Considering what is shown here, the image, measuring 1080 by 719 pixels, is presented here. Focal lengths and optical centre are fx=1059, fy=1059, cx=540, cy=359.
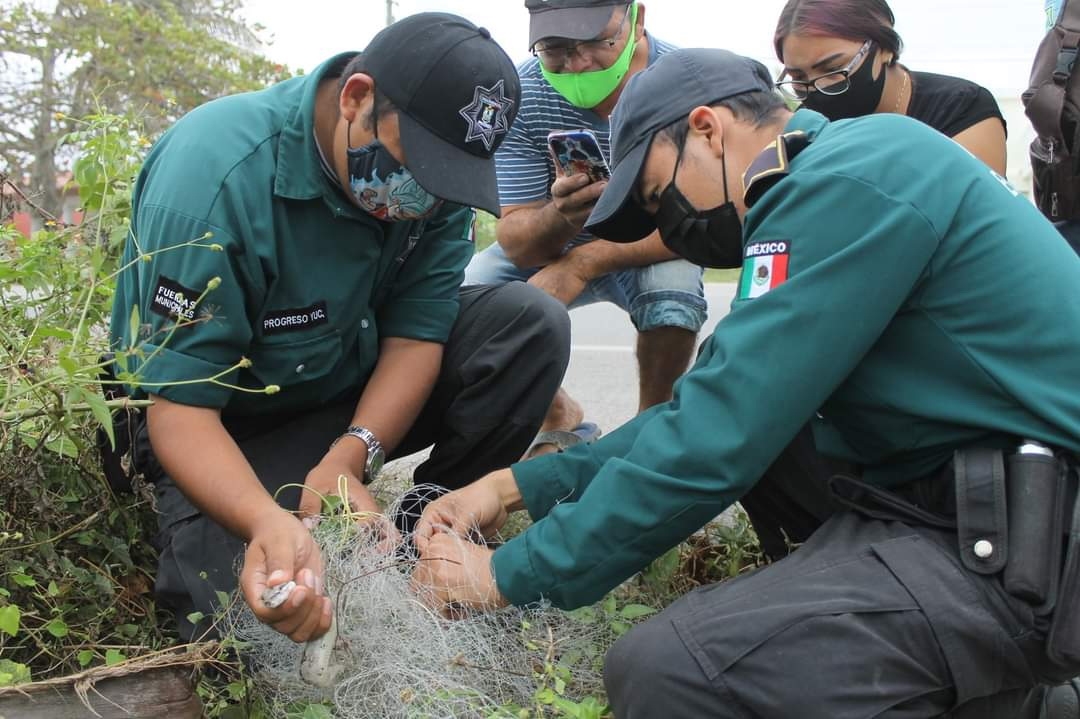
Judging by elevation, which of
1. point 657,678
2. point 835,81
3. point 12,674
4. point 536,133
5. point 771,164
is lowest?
point 12,674

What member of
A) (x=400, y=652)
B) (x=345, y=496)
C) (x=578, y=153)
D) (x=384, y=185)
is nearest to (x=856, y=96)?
(x=578, y=153)

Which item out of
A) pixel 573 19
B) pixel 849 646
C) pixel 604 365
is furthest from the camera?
pixel 604 365

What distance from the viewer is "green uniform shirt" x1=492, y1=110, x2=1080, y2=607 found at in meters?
1.87

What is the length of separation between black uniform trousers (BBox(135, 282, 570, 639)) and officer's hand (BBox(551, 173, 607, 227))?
19.6 inches

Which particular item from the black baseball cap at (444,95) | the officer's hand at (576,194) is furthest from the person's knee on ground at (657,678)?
the officer's hand at (576,194)

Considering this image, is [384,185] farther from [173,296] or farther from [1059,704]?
[1059,704]

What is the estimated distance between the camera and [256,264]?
8.18ft

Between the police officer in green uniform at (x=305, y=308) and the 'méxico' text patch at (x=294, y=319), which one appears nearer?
the police officer in green uniform at (x=305, y=308)

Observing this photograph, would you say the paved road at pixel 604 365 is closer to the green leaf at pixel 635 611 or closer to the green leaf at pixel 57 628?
the green leaf at pixel 635 611

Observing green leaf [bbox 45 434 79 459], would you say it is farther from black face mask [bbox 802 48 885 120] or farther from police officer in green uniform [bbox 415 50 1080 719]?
black face mask [bbox 802 48 885 120]

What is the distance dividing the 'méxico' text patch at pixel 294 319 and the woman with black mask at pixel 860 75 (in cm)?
177

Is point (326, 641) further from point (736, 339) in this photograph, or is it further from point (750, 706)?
point (736, 339)

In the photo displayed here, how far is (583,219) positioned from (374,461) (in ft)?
4.00

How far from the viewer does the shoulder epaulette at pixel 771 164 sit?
202 centimetres
